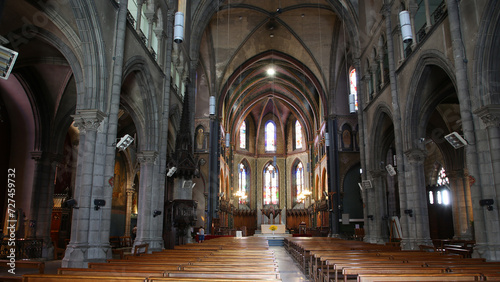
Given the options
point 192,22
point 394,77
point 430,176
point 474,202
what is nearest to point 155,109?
point 192,22

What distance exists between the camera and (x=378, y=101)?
19.3 meters

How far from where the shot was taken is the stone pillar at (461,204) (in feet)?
69.6

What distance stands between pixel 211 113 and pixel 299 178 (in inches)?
1150

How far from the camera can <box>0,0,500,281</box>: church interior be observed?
407 inches

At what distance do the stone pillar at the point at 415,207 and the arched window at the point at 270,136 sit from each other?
1292 inches

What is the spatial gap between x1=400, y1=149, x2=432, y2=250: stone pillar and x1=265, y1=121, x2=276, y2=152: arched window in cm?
3281

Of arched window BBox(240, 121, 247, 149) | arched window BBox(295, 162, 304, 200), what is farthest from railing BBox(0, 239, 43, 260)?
arched window BBox(295, 162, 304, 200)

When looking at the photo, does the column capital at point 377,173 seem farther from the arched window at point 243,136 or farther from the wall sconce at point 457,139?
the arched window at point 243,136

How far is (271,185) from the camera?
46.9 m

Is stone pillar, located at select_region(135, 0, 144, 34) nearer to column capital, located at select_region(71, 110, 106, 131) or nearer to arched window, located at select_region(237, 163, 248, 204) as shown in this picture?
column capital, located at select_region(71, 110, 106, 131)

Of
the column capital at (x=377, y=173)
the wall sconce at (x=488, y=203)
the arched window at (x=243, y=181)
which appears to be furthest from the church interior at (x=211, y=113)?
the arched window at (x=243, y=181)

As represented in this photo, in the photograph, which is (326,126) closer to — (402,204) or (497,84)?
(402,204)

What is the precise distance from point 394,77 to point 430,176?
557 inches

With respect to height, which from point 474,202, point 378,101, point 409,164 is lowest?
point 474,202
